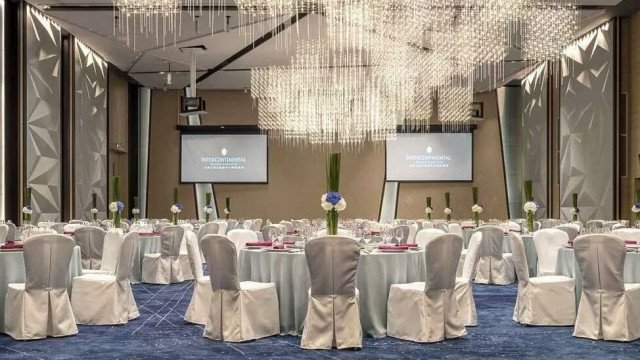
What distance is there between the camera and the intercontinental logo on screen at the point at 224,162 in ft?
64.3

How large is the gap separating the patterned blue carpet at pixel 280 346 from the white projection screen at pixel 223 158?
42.1 ft

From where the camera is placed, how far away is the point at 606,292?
6.00 m

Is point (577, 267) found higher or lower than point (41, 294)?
higher

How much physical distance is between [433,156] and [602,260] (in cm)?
1335

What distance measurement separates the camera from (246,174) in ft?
64.6

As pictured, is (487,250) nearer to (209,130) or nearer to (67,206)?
(67,206)

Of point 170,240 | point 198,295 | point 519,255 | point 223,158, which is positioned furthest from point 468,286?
point 223,158

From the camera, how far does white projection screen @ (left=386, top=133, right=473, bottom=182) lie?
19234 millimetres

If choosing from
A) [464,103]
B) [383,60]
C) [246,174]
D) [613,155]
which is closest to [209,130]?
[246,174]

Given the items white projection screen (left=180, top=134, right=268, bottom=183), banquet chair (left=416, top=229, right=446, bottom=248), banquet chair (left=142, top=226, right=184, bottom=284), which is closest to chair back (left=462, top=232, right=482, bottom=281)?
banquet chair (left=416, top=229, right=446, bottom=248)

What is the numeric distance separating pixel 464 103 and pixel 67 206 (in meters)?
7.62

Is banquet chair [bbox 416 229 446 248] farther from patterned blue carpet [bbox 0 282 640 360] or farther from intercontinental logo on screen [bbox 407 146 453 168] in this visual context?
intercontinental logo on screen [bbox 407 146 453 168]

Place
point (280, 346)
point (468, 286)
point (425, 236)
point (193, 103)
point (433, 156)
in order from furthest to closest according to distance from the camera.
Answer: point (433, 156)
point (193, 103)
point (425, 236)
point (468, 286)
point (280, 346)

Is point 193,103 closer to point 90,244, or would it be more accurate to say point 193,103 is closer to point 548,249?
point 90,244
